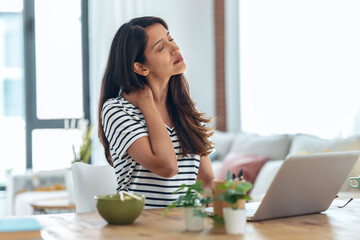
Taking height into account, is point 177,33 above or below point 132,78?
above

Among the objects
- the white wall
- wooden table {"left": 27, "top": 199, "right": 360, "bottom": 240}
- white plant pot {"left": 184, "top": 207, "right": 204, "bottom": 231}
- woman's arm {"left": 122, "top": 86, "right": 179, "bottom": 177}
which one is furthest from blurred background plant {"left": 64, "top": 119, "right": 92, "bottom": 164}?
white plant pot {"left": 184, "top": 207, "right": 204, "bottom": 231}

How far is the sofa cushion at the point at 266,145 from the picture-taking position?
12.7ft

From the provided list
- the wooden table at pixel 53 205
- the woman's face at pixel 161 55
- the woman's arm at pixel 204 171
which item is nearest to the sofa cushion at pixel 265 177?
the wooden table at pixel 53 205

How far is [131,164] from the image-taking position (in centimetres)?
171

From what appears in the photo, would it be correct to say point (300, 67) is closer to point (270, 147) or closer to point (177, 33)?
point (270, 147)

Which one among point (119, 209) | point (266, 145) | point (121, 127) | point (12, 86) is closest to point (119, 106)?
point (121, 127)

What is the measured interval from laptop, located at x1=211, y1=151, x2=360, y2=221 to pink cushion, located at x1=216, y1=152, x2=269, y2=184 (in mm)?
2463

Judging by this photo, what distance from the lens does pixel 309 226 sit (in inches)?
46.8

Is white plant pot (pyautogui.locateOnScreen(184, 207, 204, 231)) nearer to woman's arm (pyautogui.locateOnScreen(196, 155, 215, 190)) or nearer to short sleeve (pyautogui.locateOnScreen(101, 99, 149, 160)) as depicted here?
short sleeve (pyautogui.locateOnScreen(101, 99, 149, 160))

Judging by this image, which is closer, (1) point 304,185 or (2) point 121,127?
(1) point 304,185

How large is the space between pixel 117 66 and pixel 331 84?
7.38 ft

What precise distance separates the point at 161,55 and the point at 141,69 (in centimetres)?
8

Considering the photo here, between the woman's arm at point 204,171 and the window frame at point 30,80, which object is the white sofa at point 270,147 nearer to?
the woman's arm at point 204,171

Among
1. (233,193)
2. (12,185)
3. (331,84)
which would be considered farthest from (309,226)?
(12,185)
